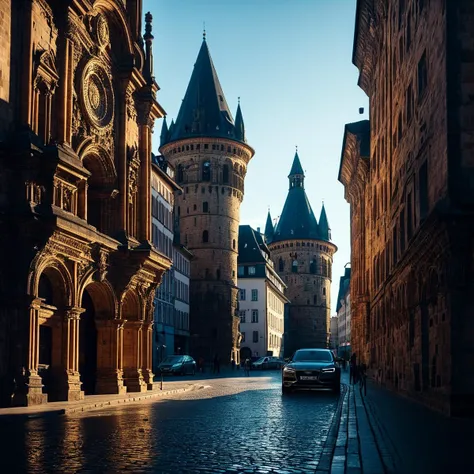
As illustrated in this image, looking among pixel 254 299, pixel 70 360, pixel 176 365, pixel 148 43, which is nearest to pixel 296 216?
pixel 254 299

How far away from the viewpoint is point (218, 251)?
94.6m

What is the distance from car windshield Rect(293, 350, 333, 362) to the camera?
31.8m

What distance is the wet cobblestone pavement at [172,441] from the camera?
10.9 meters

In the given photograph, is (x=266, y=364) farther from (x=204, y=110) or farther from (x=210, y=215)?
(x=204, y=110)

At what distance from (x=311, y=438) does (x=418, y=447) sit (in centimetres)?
242

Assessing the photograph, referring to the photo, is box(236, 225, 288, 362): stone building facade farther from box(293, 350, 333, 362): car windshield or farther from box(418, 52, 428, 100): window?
box(418, 52, 428, 100): window

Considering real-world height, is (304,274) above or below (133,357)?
above

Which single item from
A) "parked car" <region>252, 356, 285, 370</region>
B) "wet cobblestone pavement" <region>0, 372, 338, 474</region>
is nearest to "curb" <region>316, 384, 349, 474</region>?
"wet cobblestone pavement" <region>0, 372, 338, 474</region>

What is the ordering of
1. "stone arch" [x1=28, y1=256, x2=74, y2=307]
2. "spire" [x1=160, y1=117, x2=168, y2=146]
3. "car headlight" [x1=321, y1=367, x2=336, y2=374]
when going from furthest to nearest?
"spire" [x1=160, y1=117, x2=168, y2=146] < "car headlight" [x1=321, y1=367, x2=336, y2=374] < "stone arch" [x1=28, y1=256, x2=74, y2=307]

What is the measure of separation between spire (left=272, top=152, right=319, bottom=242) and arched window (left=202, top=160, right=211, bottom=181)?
54.4 m

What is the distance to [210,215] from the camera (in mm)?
94562

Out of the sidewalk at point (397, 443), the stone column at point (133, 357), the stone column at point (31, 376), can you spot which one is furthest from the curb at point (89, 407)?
the sidewalk at point (397, 443)

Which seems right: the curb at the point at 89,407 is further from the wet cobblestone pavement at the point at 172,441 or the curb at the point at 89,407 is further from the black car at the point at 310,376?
the black car at the point at 310,376

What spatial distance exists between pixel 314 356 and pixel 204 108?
6696cm
